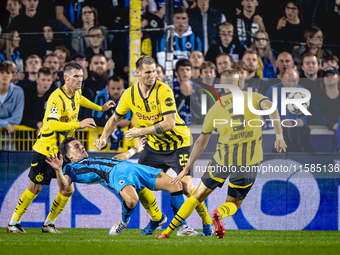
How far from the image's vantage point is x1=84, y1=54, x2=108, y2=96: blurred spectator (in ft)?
28.0

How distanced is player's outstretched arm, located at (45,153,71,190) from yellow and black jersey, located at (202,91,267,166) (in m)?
1.85

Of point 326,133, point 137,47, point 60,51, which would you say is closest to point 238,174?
point 326,133

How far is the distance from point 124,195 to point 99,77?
157 inches

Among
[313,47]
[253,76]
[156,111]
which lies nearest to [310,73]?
[313,47]

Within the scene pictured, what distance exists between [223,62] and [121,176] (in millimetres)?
4096

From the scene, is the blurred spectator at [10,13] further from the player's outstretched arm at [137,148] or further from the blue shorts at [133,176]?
the blue shorts at [133,176]

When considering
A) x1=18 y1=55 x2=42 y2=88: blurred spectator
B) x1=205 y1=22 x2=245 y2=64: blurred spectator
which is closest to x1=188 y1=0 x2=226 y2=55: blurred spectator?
x1=205 y1=22 x2=245 y2=64: blurred spectator

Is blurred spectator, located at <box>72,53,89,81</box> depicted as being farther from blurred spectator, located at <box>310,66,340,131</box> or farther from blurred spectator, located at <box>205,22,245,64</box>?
blurred spectator, located at <box>310,66,340,131</box>

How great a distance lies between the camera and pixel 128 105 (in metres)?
5.80

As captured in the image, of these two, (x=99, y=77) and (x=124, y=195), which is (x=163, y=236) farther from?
(x=99, y=77)

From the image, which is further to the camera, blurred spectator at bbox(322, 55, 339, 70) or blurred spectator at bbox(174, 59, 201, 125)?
blurred spectator at bbox(322, 55, 339, 70)

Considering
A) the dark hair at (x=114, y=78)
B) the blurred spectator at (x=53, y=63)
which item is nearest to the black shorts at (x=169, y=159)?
the dark hair at (x=114, y=78)

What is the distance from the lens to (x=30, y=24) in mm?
9516

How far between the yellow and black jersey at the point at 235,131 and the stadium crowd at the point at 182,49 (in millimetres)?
2548
